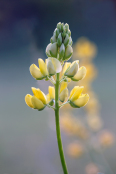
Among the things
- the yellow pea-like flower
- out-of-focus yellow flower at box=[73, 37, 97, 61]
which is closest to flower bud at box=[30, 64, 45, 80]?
the yellow pea-like flower

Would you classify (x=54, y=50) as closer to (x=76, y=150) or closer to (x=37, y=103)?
(x=37, y=103)

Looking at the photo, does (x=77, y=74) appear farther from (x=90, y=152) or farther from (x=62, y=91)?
(x=90, y=152)

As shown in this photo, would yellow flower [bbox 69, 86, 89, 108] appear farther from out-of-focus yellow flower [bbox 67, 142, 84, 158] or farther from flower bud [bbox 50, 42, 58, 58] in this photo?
out-of-focus yellow flower [bbox 67, 142, 84, 158]

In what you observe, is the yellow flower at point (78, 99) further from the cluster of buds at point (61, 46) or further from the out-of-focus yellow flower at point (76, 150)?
the out-of-focus yellow flower at point (76, 150)

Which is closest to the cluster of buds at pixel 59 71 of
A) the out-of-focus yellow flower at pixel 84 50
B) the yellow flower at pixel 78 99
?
the yellow flower at pixel 78 99

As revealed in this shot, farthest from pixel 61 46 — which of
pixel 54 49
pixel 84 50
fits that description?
pixel 84 50

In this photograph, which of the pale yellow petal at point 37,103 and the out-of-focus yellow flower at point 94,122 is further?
the out-of-focus yellow flower at point 94,122
